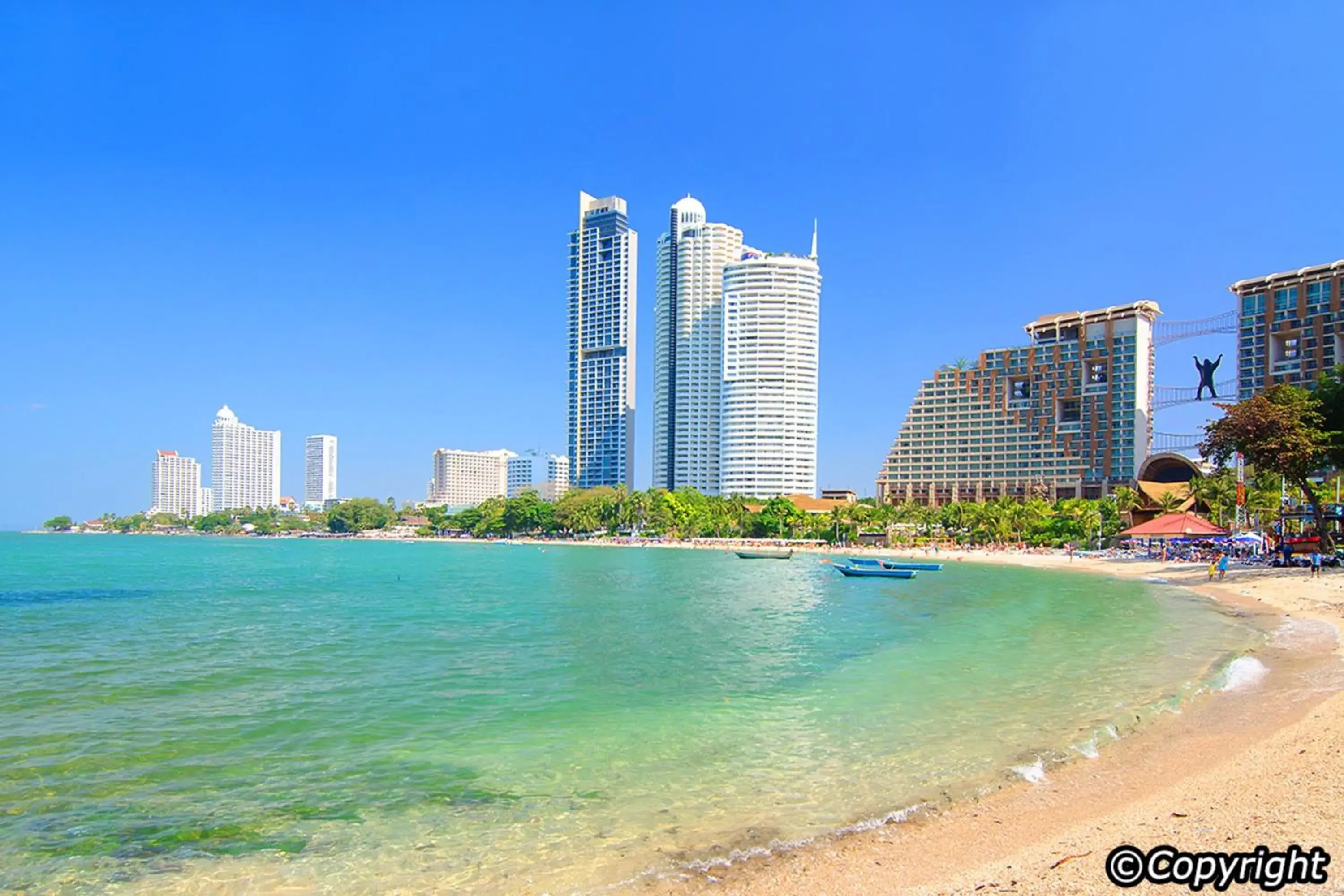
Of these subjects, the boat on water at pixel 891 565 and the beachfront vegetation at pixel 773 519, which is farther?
the beachfront vegetation at pixel 773 519

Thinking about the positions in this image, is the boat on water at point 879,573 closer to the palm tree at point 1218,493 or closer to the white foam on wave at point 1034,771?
the palm tree at point 1218,493

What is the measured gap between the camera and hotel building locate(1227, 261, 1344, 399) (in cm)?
9600

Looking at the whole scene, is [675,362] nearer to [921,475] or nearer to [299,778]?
[921,475]

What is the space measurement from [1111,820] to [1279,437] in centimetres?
4198

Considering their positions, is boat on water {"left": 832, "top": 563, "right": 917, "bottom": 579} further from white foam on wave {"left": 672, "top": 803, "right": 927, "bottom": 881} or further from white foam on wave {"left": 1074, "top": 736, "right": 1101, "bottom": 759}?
white foam on wave {"left": 672, "top": 803, "right": 927, "bottom": 881}

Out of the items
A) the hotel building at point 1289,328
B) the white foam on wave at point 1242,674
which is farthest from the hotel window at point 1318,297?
the white foam on wave at point 1242,674

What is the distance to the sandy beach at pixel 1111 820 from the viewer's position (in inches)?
293

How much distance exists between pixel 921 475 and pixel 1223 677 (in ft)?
407

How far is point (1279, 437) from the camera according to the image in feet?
136

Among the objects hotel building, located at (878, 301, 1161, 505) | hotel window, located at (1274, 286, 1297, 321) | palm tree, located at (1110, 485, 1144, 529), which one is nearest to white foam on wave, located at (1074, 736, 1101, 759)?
palm tree, located at (1110, 485, 1144, 529)

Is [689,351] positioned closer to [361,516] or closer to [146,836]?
[361,516]

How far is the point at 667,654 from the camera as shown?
23.1 m

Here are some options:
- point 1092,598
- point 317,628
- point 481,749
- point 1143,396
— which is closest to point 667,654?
point 481,749

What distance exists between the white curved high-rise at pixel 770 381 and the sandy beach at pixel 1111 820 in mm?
143146
